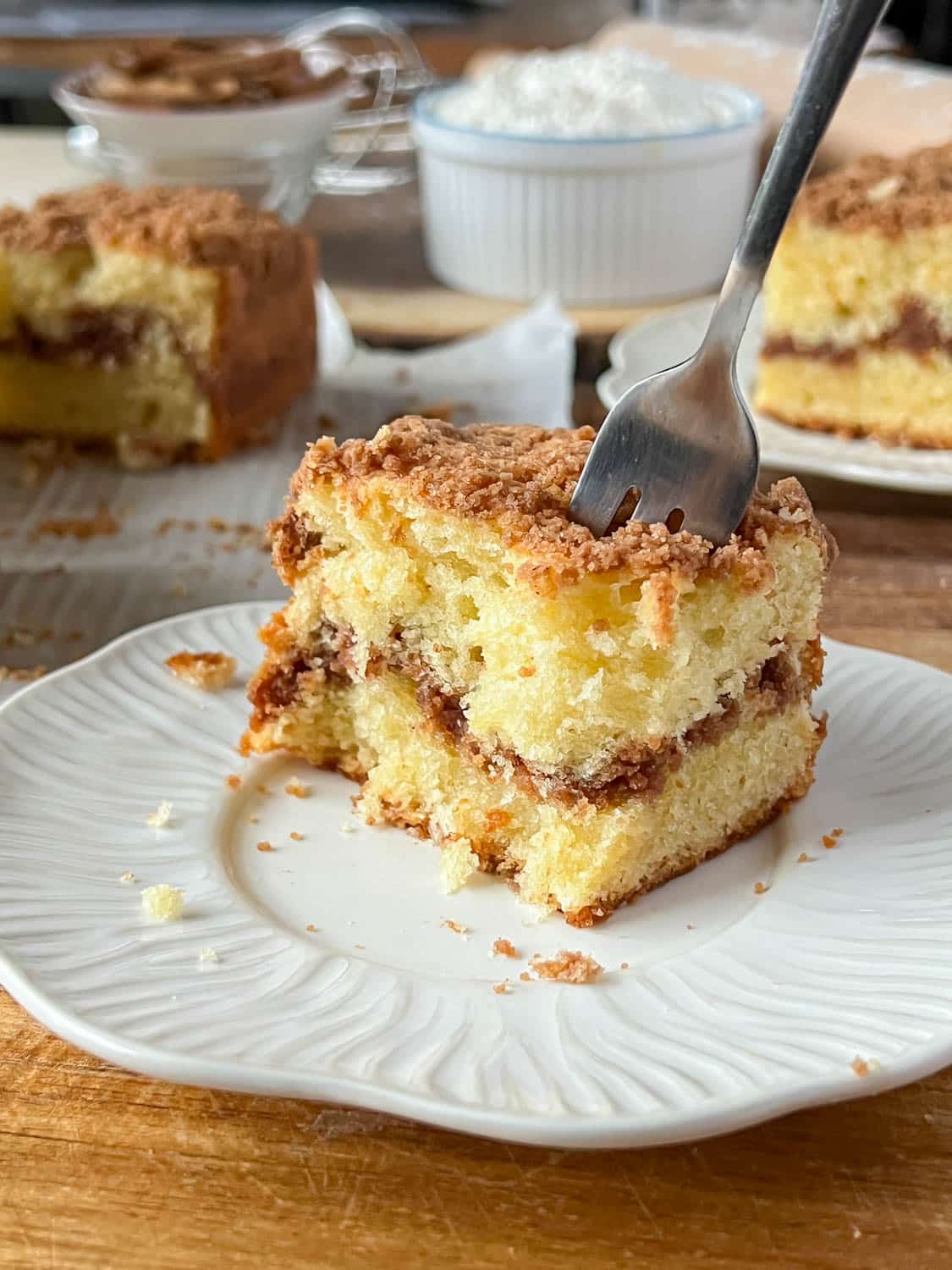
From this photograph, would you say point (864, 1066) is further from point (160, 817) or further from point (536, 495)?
point (160, 817)

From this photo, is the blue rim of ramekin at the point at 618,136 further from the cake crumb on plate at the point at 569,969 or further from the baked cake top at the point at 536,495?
the cake crumb on plate at the point at 569,969

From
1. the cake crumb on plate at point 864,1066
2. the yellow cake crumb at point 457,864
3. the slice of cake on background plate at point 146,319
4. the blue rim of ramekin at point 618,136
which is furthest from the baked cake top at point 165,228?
the cake crumb on plate at point 864,1066

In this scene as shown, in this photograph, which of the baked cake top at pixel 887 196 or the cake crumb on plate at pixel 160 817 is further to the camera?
the baked cake top at pixel 887 196

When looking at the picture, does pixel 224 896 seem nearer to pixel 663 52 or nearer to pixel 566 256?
pixel 566 256

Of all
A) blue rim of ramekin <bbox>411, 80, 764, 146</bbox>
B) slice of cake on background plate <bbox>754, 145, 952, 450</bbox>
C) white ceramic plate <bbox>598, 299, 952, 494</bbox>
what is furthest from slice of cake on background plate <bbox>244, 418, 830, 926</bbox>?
blue rim of ramekin <bbox>411, 80, 764, 146</bbox>

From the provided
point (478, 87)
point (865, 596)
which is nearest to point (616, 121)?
point (478, 87)

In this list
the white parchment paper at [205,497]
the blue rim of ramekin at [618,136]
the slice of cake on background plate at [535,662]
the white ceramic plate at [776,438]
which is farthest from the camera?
the blue rim of ramekin at [618,136]
